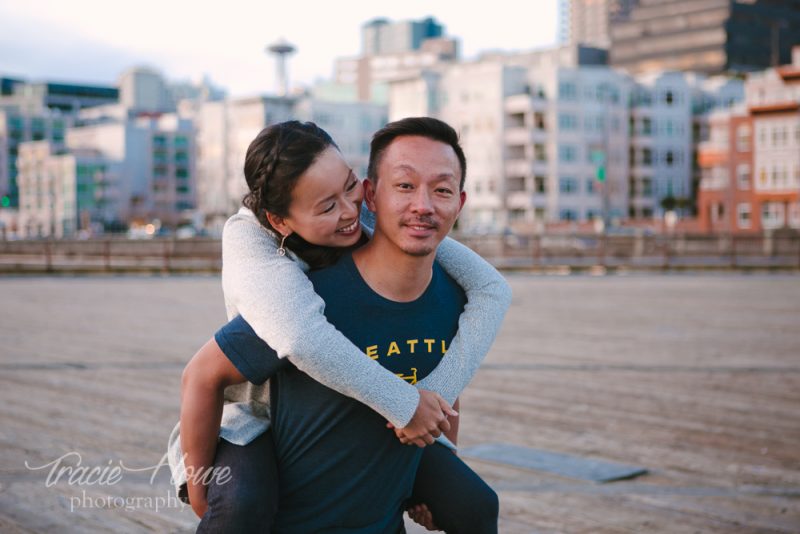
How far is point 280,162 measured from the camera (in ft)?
9.68

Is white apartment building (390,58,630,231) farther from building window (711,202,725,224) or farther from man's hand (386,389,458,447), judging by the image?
man's hand (386,389,458,447)

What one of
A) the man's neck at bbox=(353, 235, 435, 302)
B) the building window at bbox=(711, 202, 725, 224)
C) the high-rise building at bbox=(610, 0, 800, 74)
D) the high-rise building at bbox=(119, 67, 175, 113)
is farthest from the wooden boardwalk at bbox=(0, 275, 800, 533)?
the high-rise building at bbox=(119, 67, 175, 113)

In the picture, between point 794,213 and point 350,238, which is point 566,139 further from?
point 350,238

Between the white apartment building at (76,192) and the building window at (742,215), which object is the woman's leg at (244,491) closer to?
the building window at (742,215)

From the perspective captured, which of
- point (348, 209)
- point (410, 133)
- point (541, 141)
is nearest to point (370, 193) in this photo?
point (348, 209)

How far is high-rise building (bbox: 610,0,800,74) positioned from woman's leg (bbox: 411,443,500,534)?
12861 cm

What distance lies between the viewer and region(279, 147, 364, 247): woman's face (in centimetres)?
300

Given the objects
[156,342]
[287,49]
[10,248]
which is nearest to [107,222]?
[287,49]

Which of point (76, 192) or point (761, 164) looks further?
point (76, 192)

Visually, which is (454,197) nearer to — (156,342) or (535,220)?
(156,342)

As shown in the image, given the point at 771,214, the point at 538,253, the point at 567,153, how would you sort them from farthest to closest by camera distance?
the point at 567,153, the point at 771,214, the point at 538,253

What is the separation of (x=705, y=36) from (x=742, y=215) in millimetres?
61857

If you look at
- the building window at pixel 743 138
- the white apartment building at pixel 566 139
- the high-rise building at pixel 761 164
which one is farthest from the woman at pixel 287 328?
the white apartment building at pixel 566 139

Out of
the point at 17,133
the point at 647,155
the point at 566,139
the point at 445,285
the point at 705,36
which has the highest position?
the point at 705,36
